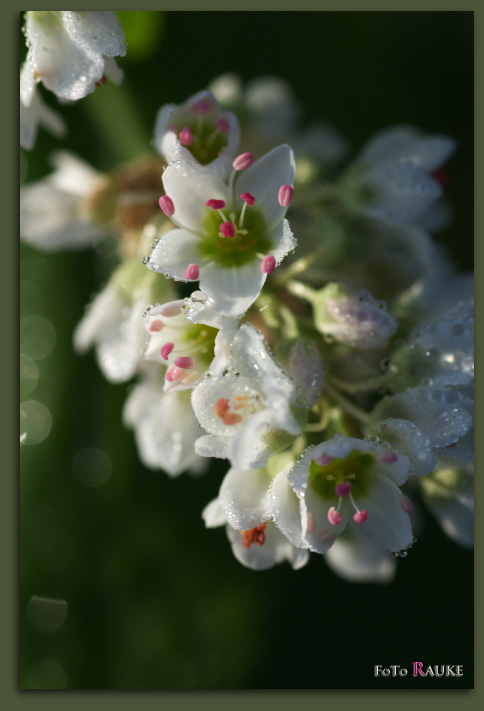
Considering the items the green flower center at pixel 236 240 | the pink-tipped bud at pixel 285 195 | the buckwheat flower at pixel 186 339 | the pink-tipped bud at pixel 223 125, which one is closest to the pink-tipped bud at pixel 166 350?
the buckwheat flower at pixel 186 339

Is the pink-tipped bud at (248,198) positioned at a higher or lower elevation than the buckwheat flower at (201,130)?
lower

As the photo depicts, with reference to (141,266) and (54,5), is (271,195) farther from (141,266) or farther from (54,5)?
(54,5)

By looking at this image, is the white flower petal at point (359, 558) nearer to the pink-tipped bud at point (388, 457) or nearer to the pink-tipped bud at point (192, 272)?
the pink-tipped bud at point (388, 457)

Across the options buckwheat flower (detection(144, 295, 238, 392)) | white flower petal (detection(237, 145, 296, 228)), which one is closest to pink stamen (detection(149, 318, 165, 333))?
buckwheat flower (detection(144, 295, 238, 392))

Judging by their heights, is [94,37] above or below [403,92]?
above

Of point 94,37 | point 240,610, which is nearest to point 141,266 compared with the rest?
point 94,37

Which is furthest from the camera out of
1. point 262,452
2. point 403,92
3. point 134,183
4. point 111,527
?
point 403,92
